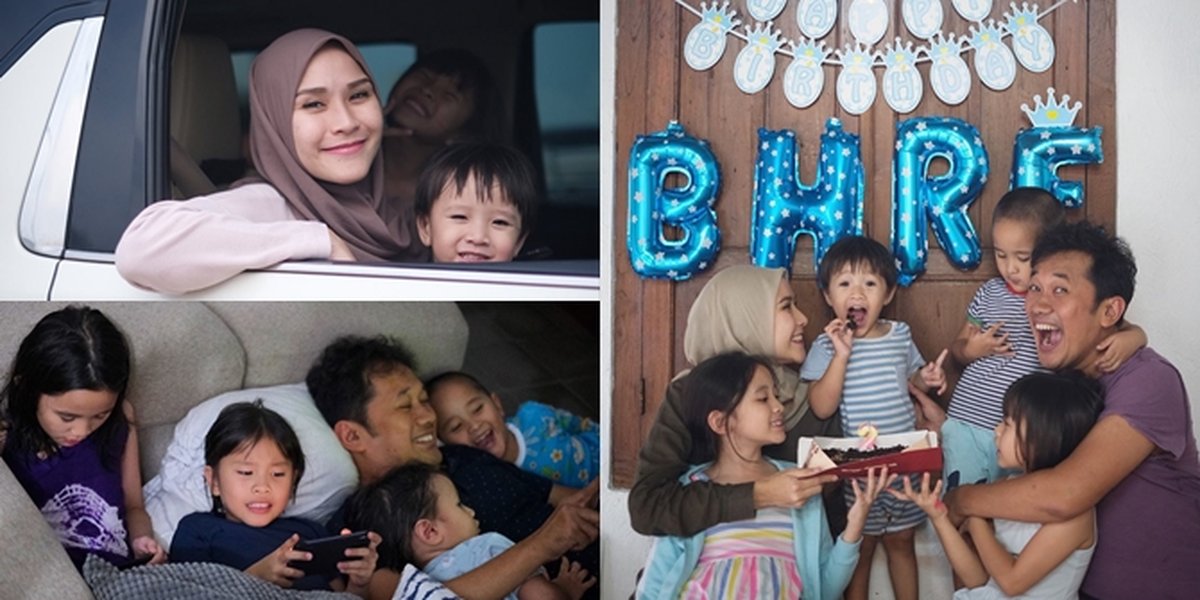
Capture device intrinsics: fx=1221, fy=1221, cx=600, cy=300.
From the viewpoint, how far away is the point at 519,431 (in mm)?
2893

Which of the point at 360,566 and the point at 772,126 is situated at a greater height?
the point at 772,126

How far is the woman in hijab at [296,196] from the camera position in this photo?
2.80m

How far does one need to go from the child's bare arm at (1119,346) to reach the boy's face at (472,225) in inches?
53.1

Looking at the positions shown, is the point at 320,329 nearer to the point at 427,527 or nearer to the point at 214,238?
the point at 214,238

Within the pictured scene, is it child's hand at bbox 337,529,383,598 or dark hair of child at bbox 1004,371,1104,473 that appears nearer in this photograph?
dark hair of child at bbox 1004,371,1104,473

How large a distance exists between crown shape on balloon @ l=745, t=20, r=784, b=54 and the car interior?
0.37 meters

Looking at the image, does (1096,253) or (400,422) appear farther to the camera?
(400,422)

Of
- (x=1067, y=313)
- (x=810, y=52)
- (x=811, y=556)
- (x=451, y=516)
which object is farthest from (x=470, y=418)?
(x=1067, y=313)

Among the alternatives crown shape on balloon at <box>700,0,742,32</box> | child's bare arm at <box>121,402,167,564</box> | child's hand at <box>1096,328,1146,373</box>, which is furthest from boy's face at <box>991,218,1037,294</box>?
child's bare arm at <box>121,402,167,564</box>

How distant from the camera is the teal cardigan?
2770 mm

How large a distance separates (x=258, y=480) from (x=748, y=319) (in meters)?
1.19

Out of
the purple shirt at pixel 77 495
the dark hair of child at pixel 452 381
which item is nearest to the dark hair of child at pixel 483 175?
the dark hair of child at pixel 452 381

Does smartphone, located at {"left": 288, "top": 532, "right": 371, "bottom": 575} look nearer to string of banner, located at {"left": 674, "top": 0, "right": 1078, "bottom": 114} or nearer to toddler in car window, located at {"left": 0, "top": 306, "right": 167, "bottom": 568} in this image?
toddler in car window, located at {"left": 0, "top": 306, "right": 167, "bottom": 568}

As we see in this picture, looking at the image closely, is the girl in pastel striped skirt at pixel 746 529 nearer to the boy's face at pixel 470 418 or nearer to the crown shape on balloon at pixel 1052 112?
the boy's face at pixel 470 418
